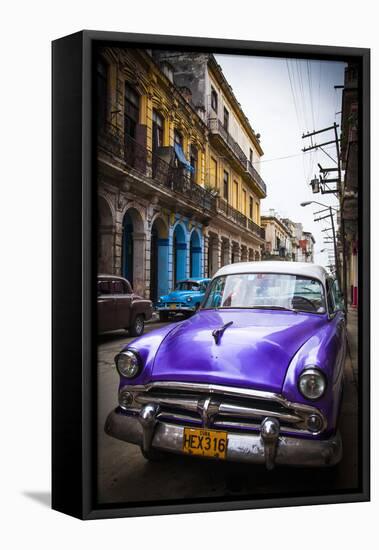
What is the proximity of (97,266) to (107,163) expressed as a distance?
77 cm

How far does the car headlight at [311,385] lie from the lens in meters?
3.51

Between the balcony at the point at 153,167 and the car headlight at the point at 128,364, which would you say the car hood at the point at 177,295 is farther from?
the balcony at the point at 153,167

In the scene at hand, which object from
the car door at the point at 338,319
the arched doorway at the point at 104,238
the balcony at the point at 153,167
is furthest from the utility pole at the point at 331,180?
the arched doorway at the point at 104,238

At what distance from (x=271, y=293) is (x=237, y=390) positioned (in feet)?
3.30

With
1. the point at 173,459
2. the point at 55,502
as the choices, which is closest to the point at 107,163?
the point at 173,459

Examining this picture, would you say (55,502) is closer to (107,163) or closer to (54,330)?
(54,330)

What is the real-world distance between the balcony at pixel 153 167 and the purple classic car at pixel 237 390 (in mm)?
1146

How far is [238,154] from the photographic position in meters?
4.78

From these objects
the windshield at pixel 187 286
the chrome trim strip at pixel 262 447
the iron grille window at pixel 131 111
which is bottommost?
the chrome trim strip at pixel 262 447

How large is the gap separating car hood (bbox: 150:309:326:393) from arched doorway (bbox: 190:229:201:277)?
0.59 m

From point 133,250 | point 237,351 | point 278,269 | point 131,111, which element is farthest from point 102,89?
point 237,351

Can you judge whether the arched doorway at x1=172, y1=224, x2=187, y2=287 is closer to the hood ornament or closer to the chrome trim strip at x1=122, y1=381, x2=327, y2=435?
the hood ornament

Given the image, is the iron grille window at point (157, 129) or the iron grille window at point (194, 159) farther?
the iron grille window at point (194, 159)

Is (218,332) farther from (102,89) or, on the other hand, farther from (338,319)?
(102,89)
